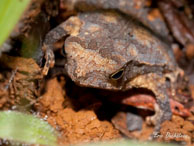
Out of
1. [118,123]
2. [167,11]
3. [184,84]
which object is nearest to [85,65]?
[118,123]

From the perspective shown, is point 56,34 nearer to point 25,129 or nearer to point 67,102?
point 67,102

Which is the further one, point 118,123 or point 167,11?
point 167,11

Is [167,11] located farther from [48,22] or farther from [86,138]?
[86,138]

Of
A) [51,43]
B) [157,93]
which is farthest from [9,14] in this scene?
[157,93]

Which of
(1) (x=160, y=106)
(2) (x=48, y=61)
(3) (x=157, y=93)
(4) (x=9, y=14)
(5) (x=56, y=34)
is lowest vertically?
(1) (x=160, y=106)

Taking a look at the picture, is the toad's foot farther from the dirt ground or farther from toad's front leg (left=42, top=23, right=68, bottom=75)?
the dirt ground

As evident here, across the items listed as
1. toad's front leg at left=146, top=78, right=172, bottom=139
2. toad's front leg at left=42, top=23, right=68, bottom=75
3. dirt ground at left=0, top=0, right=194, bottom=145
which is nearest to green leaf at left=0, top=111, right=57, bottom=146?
dirt ground at left=0, top=0, right=194, bottom=145
